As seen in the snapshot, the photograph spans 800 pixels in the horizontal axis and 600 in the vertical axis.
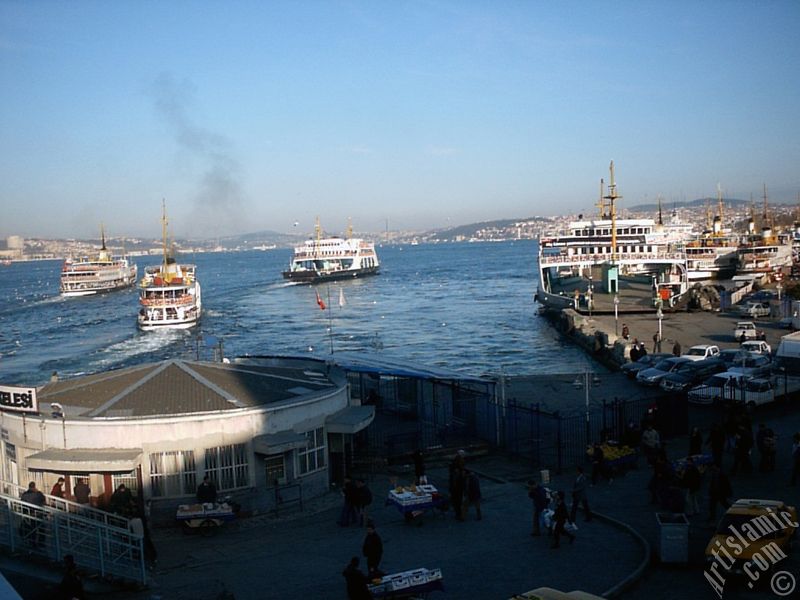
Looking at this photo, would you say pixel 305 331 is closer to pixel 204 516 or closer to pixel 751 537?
pixel 204 516

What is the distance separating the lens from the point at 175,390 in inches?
596

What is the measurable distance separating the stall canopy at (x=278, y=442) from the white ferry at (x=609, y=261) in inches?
1871

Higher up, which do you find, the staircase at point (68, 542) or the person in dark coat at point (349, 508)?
the staircase at point (68, 542)

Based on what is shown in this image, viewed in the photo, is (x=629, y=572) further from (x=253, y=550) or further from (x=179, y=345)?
(x=179, y=345)

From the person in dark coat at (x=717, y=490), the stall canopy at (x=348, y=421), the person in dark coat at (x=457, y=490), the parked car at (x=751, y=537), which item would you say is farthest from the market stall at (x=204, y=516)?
the person in dark coat at (x=717, y=490)

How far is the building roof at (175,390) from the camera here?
47.2 ft

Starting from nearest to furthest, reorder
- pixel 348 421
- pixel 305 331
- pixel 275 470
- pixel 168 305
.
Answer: pixel 275 470 < pixel 348 421 < pixel 305 331 < pixel 168 305

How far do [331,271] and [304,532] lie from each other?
4664 inches

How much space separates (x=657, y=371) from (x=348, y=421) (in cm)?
1584

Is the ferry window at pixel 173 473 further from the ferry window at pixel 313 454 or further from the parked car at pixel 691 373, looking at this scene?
the parked car at pixel 691 373

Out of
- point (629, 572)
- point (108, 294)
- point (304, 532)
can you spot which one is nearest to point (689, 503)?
point (629, 572)

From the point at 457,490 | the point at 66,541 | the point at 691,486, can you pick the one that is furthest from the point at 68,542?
the point at 691,486

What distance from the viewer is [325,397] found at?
15555 millimetres

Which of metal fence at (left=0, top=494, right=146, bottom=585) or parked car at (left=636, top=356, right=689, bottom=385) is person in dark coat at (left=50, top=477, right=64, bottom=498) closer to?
Answer: metal fence at (left=0, top=494, right=146, bottom=585)
